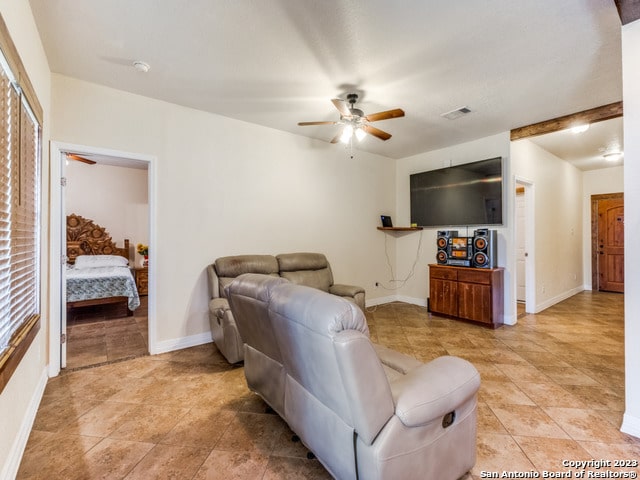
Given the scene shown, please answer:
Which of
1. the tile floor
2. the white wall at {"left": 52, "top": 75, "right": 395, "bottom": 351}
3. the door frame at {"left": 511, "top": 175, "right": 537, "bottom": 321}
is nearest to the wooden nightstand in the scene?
the tile floor

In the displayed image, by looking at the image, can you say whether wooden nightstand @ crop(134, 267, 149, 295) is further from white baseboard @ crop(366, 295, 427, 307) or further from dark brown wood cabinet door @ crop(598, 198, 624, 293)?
dark brown wood cabinet door @ crop(598, 198, 624, 293)

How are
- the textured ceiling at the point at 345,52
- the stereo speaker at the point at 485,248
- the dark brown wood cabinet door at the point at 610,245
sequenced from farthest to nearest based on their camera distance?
the dark brown wood cabinet door at the point at 610,245
the stereo speaker at the point at 485,248
the textured ceiling at the point at 345,52

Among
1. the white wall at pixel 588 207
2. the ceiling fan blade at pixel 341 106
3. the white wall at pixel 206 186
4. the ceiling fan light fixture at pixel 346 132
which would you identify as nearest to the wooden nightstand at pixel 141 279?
the white wall at pixel 206 186

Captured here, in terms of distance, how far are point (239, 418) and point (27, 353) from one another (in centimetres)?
140

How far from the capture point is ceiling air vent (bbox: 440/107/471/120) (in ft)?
11.2

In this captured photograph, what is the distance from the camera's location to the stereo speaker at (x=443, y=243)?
4.52 metres

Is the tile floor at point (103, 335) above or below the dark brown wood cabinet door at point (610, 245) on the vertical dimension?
below

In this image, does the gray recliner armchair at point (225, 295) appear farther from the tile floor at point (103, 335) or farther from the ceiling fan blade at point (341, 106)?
the ceiling fan blade at point (341, 106)

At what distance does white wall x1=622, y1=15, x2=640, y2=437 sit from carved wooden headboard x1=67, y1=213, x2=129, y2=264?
7.16 meters

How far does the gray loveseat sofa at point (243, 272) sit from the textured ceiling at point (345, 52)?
1741 millimetres

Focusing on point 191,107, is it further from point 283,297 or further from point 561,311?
point 561,311

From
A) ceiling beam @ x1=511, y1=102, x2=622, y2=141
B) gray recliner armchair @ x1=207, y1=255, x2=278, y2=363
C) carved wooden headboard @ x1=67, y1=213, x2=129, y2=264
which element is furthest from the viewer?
carved wooden headboard @ x1=67, y1=213, x2=129, y2=264

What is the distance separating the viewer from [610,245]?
6.29m

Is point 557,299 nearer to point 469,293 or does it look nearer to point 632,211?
point 469,293
